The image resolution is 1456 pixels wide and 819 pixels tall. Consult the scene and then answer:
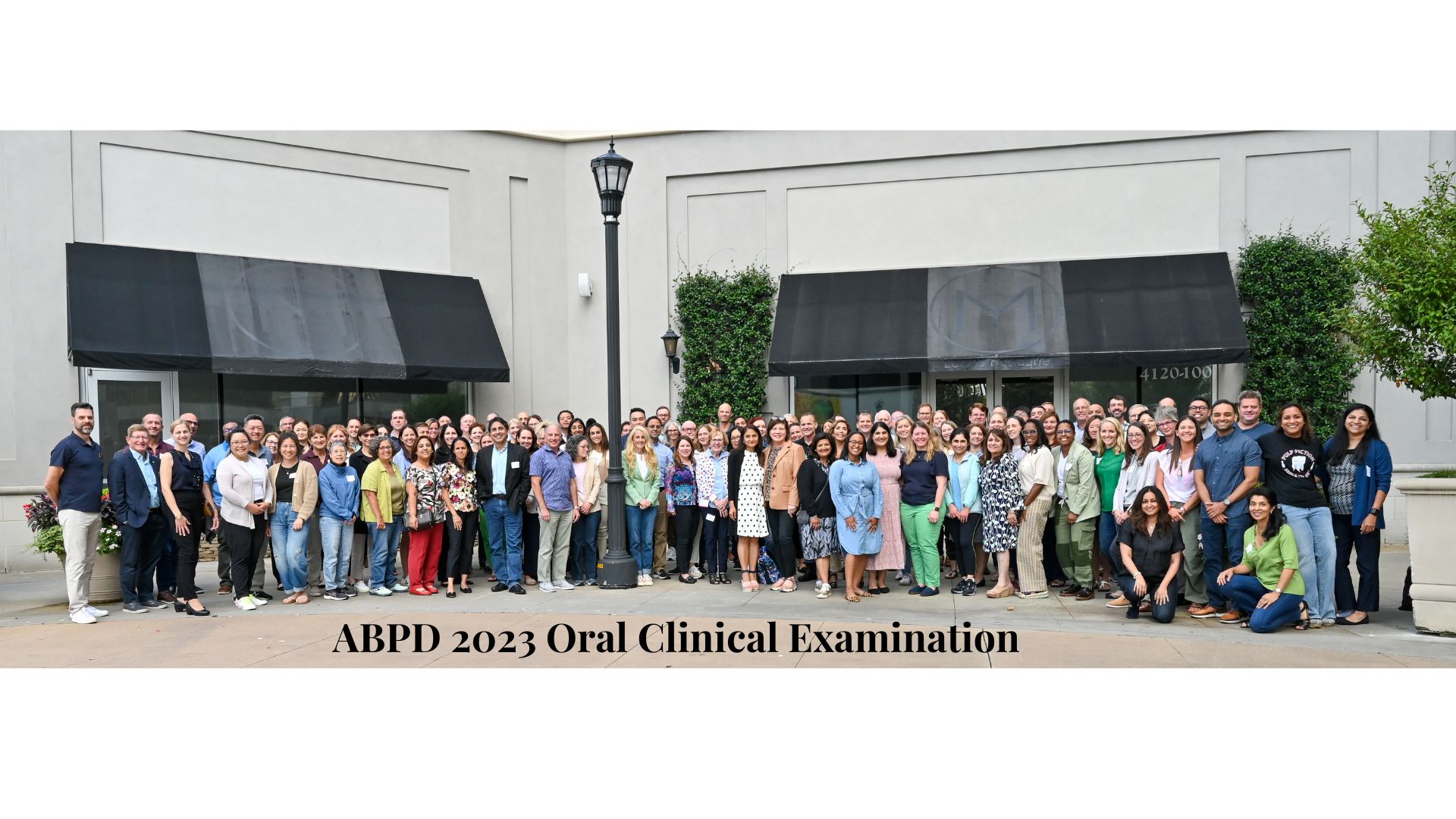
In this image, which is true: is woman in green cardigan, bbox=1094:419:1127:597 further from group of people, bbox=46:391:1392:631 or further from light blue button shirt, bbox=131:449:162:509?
light blue button shirt, bbox=131:449:162:509

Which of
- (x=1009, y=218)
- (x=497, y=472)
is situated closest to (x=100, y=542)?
(x=497, y=472)

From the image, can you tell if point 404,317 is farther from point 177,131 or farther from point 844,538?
point 844,538

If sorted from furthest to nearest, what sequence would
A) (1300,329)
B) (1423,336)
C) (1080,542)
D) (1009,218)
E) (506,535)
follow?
(1009,218) < (1300,329) < (506,535) < (1080,542) < (1423,336)

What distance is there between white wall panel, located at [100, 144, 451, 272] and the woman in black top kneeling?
12859 millimetres

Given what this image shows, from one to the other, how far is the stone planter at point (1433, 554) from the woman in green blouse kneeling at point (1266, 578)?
34.2 inches

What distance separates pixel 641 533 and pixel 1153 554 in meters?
5.53

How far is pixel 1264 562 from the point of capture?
8.12 meters

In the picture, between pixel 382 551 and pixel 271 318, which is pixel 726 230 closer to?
pixel 271 318

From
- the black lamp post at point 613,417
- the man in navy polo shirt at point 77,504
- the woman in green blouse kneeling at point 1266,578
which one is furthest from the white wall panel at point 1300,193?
the man in navy polo shirt at point 77,504

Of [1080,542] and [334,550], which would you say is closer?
[1080,542]

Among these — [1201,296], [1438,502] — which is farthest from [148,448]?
[1201,296]

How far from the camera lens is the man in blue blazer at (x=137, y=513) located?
9.48m

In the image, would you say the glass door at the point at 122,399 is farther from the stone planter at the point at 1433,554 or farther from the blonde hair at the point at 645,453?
the stone planter at the point at 1433,554

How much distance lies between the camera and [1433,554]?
7797 mm
